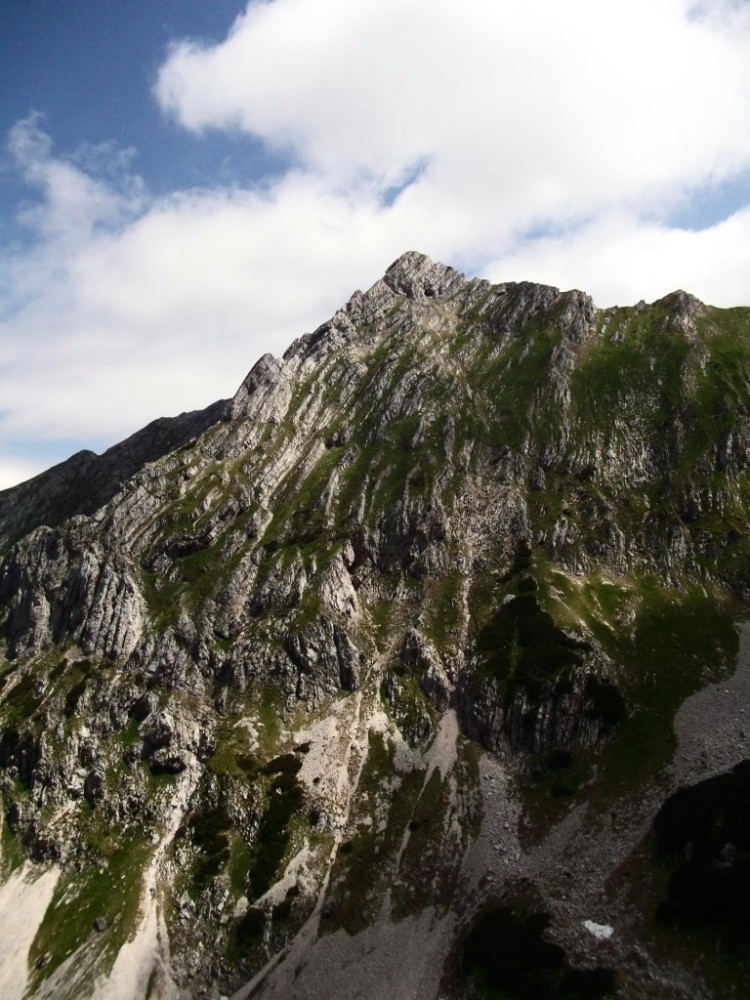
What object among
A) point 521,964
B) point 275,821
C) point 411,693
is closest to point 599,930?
point 521,964

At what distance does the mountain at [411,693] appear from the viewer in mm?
58219

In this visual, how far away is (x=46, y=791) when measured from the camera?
8200 cm

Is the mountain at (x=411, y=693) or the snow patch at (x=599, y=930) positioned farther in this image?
the mountain at (x=411, y=693)

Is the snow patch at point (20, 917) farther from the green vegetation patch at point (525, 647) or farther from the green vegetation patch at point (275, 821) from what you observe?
the green vegetation patch at point (525, 647)

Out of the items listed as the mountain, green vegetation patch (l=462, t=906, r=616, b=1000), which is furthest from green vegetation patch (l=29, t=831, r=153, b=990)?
green vegetation patch (l=462, t=906, r=616, b=1000)

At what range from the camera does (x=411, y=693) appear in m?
92.2

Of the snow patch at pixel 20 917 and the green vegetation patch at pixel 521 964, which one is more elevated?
the green vegetation patch at pixel 521 964

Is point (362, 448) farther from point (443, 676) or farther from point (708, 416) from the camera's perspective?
point (708, 416)

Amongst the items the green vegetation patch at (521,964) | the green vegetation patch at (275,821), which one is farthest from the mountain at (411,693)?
the green vegetation patch at (275,821)

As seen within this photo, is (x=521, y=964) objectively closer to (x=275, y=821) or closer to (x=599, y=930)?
(x=599, y=930)

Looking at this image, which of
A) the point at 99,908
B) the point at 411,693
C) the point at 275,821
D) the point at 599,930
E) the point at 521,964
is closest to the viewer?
the point at 521,964

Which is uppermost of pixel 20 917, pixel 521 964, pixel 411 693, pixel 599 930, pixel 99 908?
pixel 411 693

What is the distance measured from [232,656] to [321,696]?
17512 millimetres

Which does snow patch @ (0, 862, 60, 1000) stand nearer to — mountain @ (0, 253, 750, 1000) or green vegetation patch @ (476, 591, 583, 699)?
mountain @ (0, 253, 750, 1000)
